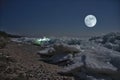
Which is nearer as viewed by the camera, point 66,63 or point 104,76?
point 104,76

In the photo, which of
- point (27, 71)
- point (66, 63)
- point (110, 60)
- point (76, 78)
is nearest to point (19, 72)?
point (27, 71)

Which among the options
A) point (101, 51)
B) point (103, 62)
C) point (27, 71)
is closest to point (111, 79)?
point (103, 62)

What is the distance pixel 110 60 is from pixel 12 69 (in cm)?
393

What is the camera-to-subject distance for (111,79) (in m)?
9.80

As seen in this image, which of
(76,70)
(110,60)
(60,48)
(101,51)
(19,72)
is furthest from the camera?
(60,48)

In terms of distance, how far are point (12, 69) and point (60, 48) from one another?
4.00m

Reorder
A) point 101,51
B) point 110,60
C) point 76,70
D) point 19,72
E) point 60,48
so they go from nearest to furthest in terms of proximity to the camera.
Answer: point 19,72, point 76,70, point 110,60, point 101,51, point 60,48

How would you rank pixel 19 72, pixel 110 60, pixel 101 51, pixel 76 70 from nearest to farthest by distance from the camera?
pixel 19 72 → pixel 76 70 → pixel 110 60 → pixel 101 51

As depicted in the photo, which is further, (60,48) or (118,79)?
(60,48)

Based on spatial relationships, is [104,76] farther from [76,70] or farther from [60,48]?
[60,48]

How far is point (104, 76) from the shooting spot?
9.86 metres

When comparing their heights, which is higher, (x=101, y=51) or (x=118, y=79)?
(x=101, y=51)

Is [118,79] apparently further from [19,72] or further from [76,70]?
[19,72]

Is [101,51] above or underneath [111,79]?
above
